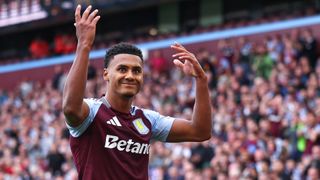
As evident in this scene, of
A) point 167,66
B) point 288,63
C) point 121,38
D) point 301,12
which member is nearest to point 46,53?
point 121,38

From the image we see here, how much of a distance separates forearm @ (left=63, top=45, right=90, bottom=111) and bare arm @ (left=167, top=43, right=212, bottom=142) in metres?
0.82

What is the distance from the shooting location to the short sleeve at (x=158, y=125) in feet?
19.6

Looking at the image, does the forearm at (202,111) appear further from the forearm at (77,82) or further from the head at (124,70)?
the forearm at (77,82)

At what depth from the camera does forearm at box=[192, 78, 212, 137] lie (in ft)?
19.6

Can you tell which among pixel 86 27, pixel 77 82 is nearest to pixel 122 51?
pixel 86 27

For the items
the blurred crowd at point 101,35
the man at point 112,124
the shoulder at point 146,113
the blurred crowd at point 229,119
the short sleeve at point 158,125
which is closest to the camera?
the man at point 112,124

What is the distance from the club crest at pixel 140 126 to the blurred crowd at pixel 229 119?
6.41 meters

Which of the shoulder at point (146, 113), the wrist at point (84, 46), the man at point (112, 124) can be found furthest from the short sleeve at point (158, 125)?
the wrist at point (84, 46)

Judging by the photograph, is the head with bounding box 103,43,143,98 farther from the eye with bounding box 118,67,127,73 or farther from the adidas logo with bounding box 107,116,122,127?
the adidas logo with bounding box 107,116,122,127

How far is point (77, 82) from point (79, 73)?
2.1 inches

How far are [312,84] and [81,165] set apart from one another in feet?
33.0

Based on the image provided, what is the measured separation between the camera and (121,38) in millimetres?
28000

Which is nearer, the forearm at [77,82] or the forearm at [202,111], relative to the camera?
the forearm at [77,82]

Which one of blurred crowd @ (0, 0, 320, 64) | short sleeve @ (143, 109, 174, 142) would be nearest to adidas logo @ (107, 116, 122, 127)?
short sleeve @ (143, 109, 174, 142)
